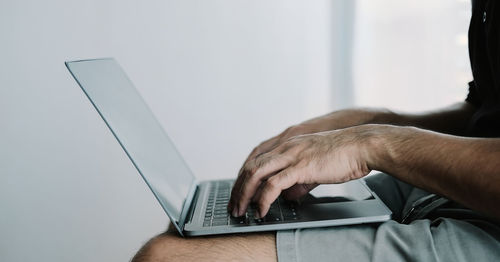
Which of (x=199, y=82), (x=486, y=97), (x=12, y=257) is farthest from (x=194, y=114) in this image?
(x=486, y=97)

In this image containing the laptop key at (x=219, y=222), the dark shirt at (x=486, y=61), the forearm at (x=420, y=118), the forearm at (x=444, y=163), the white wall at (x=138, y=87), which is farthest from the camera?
the white wall at (x=138, y=87)

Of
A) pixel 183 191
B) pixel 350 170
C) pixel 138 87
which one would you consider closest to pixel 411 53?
pixel 138 87

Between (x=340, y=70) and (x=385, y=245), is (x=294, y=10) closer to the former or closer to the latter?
(x=340, y=70)

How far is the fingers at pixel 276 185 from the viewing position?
688 mm

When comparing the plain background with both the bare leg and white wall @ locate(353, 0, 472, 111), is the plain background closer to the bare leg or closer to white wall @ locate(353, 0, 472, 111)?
white wall @ locate(353, 0, 472, 111)

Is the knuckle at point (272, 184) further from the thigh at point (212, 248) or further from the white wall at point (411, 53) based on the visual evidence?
the white wall at point (411, 53)

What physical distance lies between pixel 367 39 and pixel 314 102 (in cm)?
28

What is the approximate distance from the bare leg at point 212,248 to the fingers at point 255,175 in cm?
5

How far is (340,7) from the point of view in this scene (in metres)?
1.87

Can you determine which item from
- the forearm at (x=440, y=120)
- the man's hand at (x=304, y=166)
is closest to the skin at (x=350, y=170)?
the man's hand at (x=304, y=166)

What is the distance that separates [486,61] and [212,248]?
23.0 inches

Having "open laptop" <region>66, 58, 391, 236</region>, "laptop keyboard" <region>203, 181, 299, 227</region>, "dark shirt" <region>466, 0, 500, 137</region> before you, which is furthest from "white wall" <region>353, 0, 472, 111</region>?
"laptop keyboard" <region>203, 181, 299, 227</region>

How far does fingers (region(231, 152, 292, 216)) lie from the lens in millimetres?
706

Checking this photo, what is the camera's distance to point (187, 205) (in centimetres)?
92
